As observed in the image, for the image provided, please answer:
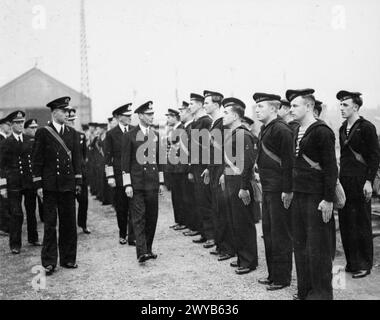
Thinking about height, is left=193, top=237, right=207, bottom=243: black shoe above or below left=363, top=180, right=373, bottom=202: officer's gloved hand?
below

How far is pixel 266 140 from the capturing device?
4840 mm

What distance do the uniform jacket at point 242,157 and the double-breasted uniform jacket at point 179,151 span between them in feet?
6.91

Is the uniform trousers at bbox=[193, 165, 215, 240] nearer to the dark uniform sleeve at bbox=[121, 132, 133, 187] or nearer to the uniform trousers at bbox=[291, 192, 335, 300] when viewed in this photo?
the dark uniform sleeve at bbox=[121, 132, 133, 187]

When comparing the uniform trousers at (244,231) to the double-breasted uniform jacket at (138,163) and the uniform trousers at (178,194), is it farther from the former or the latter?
the uniform trousers at (178,194)

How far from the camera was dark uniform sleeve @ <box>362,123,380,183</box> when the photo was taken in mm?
5039

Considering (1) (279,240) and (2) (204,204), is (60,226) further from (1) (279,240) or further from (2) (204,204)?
(1) (279,240)

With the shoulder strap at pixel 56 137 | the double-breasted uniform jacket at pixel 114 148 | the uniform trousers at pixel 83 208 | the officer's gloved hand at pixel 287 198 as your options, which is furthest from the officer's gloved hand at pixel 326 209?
the uniform trousers at pixel 83 208

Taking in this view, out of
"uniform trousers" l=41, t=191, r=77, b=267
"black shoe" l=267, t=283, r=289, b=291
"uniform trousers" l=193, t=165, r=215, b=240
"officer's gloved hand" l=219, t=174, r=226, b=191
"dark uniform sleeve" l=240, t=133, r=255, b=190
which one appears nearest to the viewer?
"black shoe" l=267, t=283, r=289, b=291

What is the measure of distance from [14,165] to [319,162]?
5324 mm

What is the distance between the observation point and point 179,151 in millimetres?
8117

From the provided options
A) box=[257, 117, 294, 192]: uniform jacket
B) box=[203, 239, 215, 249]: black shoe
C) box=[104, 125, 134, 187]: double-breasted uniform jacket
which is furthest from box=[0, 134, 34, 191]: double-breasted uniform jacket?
box=[257, 117, 294, 192]: uniform jacket

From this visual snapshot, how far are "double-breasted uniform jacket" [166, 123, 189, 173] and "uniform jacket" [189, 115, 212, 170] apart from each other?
40 centimetres
